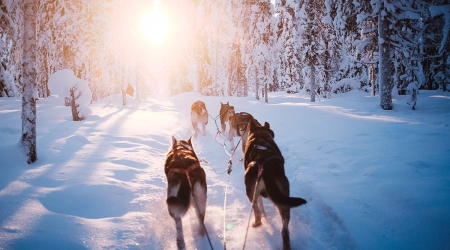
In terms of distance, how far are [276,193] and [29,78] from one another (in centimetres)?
621

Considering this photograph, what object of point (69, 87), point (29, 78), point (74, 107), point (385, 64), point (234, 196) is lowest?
point (234, 196)

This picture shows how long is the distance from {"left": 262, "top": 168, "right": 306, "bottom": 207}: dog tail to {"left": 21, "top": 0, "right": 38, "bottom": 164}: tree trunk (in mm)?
5626

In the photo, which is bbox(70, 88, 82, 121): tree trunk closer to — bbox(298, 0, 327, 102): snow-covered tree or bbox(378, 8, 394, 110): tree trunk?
bbox(378, 8, 394, 110): tree trunk

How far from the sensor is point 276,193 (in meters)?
2.65

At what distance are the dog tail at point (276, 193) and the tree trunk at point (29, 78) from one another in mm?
5626

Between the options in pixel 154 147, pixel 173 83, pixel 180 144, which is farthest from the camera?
pixel 173 83

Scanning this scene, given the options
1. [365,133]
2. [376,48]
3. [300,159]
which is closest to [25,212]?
[300,159]

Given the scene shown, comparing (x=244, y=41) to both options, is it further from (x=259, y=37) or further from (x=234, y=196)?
(x=234, y=196)

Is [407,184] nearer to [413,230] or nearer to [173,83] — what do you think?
[413,230]

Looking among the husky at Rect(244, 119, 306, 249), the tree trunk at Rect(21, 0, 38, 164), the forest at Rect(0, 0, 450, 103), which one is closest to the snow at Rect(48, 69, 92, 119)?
the forest at Rect(0, 0, 450, 103)

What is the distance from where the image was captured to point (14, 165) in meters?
4.78

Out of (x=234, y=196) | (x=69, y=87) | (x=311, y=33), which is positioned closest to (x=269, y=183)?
(x=234, y=196)

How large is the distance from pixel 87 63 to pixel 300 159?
19.7 metres

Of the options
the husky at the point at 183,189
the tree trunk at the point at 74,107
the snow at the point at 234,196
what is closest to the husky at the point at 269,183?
the snow at the point at 234,196
